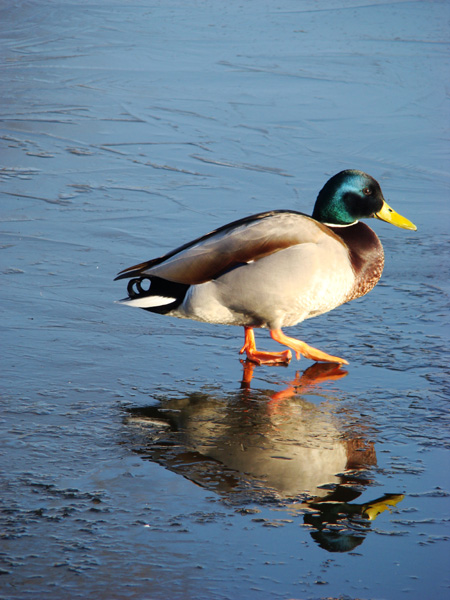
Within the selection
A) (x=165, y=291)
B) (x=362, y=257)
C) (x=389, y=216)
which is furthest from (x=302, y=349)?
(x=389, y=216)

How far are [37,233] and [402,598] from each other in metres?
3.77

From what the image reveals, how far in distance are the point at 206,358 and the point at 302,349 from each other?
1.49ft

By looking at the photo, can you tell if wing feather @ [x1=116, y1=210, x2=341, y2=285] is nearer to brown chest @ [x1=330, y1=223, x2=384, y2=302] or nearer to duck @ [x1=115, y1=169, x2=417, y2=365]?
duck @ [x1=115, y1=169, x2=417, y2=365]

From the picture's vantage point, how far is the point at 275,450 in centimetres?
341

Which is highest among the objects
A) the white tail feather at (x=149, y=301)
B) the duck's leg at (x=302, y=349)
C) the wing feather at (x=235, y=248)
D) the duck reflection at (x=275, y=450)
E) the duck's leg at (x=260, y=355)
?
the wing feather at (x=235, y=248)

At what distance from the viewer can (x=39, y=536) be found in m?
2.73

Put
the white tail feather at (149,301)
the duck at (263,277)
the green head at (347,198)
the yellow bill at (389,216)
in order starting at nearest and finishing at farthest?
the duck at (263,277), the white tail feather at (149,301), the green head at (347,198), the yellow bill at (389,216)

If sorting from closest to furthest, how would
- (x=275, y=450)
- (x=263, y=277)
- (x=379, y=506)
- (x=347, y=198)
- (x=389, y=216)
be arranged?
(x=379, y=506) → (x=275, y=450) → (x=263, y=277) → (x=347, y=198) → (x=389, y=216)

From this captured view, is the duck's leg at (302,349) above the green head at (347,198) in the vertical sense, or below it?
below

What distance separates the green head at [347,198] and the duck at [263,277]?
0.59ft

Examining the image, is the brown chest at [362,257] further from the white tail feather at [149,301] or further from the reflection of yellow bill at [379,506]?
the reflection of yellow bill at [379,506]

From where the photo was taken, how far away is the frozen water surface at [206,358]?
271 centimetres

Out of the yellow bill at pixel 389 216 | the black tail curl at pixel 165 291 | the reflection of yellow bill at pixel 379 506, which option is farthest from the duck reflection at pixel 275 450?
the yellow bill at pixel 389 216

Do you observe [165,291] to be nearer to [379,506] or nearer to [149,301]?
[149,301]
